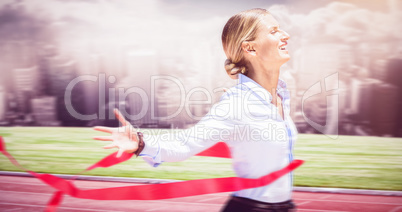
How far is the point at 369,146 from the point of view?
13.2ft

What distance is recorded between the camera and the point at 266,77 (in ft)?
5.36

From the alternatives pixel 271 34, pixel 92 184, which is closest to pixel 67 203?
pixel 92 184

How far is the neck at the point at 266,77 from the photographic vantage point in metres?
1.63

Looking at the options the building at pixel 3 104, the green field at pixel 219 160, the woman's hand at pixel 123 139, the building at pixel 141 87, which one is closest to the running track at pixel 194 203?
the green field at pixel 219 160

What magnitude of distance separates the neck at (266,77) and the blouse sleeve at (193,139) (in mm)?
241

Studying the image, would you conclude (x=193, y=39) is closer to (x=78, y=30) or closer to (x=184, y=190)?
(x=78, y=30)

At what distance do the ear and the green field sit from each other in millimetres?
2729

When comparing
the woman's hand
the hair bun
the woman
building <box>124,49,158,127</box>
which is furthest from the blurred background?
the woman's hand

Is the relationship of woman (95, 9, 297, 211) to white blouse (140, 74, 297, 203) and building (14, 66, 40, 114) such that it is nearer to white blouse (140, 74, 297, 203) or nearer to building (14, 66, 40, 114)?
white blouse (140, 74, 297, 203)

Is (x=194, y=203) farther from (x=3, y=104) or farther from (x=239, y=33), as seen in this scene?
(x=3, y=104)

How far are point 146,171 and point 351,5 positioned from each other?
2.93 metres

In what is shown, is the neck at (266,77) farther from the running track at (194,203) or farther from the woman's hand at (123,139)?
the running track at (194,203)

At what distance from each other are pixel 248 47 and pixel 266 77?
150 millimetres

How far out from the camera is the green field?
403 centimetres
